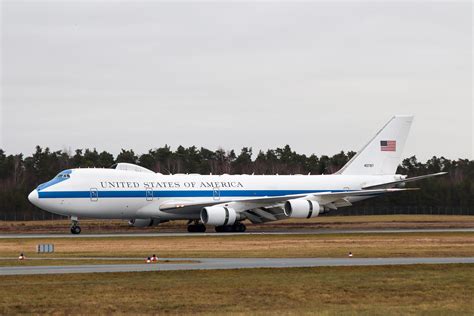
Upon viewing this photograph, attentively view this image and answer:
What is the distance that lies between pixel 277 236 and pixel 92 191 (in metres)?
14.4

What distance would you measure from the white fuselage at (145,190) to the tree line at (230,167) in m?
28.8

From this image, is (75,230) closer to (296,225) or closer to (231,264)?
(296,225)

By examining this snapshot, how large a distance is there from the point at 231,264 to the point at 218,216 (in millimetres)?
31393

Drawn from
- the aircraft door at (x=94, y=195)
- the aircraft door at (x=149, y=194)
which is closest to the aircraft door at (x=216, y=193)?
the aircraft door at (x=149, y=194)

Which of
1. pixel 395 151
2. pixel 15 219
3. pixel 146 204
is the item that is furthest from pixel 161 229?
pixel 15 219

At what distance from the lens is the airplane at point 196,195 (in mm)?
67062

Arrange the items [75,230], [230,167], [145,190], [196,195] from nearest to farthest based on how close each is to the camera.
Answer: [75,230] → [145,190] → [196,195] → [230,167]

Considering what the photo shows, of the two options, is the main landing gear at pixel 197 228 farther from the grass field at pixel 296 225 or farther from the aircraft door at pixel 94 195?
the aircraft door at pixel 94 195

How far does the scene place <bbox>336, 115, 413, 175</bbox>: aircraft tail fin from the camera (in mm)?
80000

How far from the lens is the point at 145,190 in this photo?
68938 millimetres

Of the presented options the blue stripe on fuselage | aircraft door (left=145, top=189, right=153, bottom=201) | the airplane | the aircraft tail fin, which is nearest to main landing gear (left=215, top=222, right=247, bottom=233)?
the airplane

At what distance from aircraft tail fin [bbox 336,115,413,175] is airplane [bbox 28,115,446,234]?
842mm

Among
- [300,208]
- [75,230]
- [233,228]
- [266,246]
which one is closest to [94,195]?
[75,230]

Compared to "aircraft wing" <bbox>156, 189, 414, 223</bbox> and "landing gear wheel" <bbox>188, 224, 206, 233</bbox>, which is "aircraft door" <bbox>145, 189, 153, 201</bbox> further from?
"landing gear wheel" <bbox>188, 224, 206, 233</bbox>
